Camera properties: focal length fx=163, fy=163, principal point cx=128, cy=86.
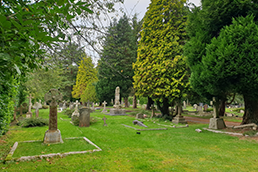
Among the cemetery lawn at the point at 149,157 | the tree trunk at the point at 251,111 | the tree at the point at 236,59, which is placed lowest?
the cemetery lawn at the point at 149,157

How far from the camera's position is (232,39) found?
7.78 m

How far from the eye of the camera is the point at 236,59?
7.58 metres

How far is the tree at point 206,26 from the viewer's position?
8.28m

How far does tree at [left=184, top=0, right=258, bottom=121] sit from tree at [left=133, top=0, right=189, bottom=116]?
2.31 m

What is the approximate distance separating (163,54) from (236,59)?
21.7 ft

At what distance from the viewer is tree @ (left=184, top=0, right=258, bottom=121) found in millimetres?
8281

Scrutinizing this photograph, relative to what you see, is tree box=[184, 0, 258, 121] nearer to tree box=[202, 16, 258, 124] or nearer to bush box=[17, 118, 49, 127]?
tree box=[202, 16, 258, 124]

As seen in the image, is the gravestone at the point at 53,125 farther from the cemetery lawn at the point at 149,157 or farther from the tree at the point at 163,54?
the tree at the point at 163,54

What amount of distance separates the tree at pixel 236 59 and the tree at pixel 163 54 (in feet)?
12.6

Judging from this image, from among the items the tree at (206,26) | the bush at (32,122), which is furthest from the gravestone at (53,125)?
the tree at (206,26)

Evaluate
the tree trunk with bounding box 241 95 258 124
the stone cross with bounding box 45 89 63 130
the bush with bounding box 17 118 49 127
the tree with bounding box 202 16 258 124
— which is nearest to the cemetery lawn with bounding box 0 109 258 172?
the stone cross with bounding box 45 89 63 130

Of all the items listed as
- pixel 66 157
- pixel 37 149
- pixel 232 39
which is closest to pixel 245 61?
pixel 232 39

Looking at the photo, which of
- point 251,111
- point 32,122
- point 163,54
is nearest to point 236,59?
point 251,111

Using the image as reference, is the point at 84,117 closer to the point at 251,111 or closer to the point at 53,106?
the point at 53,106
